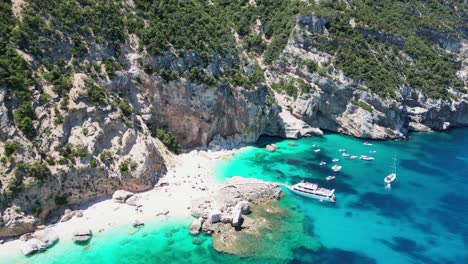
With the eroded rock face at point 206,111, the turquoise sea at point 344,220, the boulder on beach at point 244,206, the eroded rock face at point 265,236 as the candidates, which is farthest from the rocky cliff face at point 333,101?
the boulder on beach at point 244,206

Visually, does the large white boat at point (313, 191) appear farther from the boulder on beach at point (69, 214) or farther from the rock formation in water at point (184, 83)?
the boulder on beach at point (69, 214)

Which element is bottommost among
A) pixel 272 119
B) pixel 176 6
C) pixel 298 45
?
pixel 272 119

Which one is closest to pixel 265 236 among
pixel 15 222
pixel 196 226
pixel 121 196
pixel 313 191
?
pixel 196 226

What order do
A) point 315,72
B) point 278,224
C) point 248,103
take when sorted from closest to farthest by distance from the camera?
point 278,224
point 248,103
point 315,72

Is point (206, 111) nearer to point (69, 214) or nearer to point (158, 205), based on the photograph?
point (158, 205)

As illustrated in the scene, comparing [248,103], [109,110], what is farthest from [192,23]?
[109,110]

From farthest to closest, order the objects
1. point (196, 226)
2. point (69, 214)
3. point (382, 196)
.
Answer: point (382, 196) → point (196, 226) → point (69, 214)

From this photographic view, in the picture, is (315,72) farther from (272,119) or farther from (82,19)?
(82,19)
